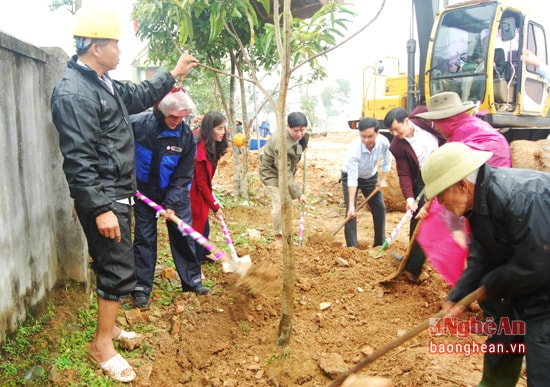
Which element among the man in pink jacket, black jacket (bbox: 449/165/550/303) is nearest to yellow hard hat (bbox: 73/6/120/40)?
black jacket (bbox: 449/165/550/303)

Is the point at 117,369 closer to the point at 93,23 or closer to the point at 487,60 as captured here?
the point at 93,23

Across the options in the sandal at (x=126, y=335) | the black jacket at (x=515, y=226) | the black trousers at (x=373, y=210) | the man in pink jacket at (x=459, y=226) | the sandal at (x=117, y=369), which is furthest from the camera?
the black trousers at (x=373, y=210)

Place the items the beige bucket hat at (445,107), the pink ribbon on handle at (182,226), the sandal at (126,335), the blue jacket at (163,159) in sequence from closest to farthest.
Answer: the sandal at (126,335) → the beige bucket hat at (445,107) → the pink ribbon on handle at (182,226) → the blue jacket at (163,159)

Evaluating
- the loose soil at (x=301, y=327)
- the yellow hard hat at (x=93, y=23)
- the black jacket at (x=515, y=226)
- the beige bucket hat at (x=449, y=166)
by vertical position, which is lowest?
the loose soil at (x=301, y=327)

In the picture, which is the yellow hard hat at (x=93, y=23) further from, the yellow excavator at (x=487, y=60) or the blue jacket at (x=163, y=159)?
the yellow excavator at (x=487, y=60)

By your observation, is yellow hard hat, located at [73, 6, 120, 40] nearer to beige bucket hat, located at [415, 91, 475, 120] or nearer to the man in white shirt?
beige bucket hat, located at [415, 91, 475, 120]

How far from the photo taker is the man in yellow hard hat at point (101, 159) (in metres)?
2.27

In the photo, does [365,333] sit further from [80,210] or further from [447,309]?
[80,210]

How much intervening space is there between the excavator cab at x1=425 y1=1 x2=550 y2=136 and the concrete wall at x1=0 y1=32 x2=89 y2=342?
6.46 metres

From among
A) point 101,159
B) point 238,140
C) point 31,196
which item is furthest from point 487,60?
point 31,196

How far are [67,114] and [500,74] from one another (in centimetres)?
743

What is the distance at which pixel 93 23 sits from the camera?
2.35m

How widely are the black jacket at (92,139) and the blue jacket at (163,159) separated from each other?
0.80 meters

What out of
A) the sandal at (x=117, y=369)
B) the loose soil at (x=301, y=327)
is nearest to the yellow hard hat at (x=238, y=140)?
the loose soil at (x=301, y=327)
